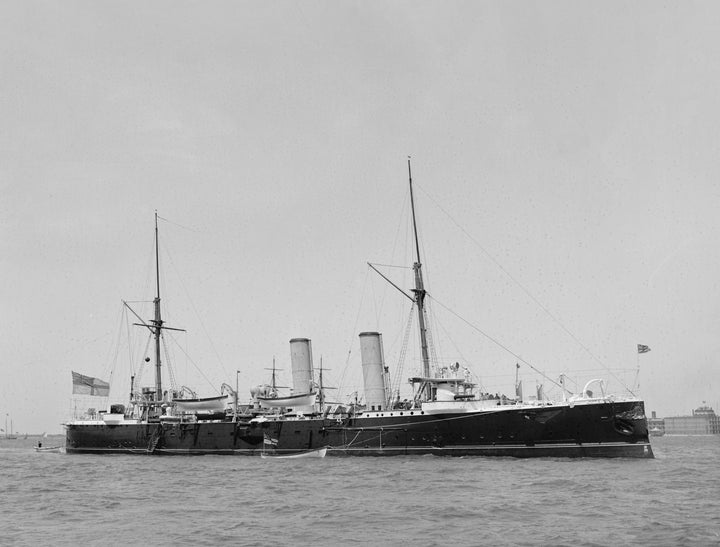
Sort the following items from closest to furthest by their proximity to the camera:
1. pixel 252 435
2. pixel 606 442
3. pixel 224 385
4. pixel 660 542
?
1. pixel 660 542
2. pixel 606 442
3. pixel 252 435
4. pixel 224 385

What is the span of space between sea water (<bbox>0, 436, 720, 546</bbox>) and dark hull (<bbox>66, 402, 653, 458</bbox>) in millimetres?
2119

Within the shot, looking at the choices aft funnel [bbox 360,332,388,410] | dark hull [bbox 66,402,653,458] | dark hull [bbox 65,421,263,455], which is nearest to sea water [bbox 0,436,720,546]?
dark hull [bbox 66,402,653,458]

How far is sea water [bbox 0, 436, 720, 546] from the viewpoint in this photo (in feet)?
63.7

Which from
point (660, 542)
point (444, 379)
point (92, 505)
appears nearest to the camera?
point (660, 542)

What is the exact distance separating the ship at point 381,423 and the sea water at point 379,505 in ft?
8.78

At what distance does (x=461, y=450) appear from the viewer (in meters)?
45.5

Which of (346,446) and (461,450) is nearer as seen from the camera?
(461,450)

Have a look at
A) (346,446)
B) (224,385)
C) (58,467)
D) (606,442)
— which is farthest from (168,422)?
(606,442)

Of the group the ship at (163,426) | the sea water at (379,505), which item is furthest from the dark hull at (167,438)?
the sea water at (379,505)

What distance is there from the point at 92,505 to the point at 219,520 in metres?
6.67

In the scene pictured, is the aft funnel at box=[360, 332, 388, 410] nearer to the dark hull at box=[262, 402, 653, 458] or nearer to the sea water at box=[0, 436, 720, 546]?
the dark hull at box=[262, 402, 653, 458]

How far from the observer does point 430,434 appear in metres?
46.7

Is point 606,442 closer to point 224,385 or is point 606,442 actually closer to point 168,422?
point 224,385

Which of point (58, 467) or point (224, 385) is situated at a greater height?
point (224, 385)
